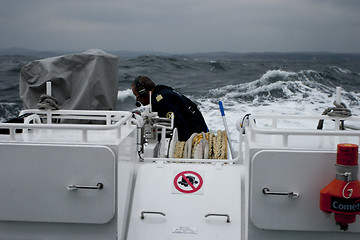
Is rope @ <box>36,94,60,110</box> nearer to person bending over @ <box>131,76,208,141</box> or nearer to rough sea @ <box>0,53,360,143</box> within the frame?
person bending over @ <box>131,76,208,141</box>

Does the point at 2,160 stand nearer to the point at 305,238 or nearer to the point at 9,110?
the point at 305,238

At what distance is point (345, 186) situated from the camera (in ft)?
7.91

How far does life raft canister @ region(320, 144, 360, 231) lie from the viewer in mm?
2402

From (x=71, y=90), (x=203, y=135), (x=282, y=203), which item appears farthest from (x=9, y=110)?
(x=282, y=203)

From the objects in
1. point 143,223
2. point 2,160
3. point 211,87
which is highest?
point 2,160

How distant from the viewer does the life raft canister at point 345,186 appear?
7.88 feet

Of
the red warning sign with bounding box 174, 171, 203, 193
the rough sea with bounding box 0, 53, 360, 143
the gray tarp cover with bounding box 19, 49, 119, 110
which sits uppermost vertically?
the gray tarp cover with bounding box 19, 49, 119, 110

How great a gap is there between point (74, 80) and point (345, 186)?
4.02 metres

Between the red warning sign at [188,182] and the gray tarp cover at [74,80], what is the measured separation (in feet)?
8.35

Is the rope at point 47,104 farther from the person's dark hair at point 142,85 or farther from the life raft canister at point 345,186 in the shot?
the life raft canister at point 345,186

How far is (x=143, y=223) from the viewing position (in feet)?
9.86

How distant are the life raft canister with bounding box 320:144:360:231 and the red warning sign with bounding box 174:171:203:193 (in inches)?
40.9

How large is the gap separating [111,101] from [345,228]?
3.78 meters

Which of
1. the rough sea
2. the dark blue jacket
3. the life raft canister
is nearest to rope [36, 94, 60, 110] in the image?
the dark blue jacket
